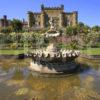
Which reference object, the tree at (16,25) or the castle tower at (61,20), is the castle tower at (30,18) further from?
the tree at (16,25)

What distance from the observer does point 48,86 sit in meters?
9.84

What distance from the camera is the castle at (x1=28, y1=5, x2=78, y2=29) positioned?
84.2 metres

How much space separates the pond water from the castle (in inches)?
2840

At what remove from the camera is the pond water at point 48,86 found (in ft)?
27.4

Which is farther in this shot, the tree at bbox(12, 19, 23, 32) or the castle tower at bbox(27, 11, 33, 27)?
the castle tower at bbox(27, 11, 33, 27)

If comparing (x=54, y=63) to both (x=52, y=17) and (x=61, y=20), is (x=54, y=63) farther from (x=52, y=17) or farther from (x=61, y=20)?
(x=52, y=17)

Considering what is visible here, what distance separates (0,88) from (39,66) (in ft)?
11.6

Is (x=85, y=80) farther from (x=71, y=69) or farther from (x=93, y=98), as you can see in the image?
(x=93, y=98)

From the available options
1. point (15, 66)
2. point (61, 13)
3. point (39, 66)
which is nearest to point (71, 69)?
point (39, 66)

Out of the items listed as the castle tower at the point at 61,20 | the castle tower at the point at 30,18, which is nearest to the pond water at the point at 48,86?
the castle tower at the point at 61,20

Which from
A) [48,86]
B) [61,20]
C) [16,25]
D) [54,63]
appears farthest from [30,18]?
[48,86]

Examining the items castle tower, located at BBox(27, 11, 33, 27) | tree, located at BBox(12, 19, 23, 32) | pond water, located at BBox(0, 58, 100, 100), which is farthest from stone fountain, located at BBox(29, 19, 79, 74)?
castle tower, located at BBox(27, 11, 33, 27)

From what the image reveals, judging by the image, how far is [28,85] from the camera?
10125 millimetres

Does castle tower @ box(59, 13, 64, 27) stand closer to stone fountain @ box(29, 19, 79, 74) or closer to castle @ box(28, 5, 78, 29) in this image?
castle @ box(28, 5, 78, 29)
